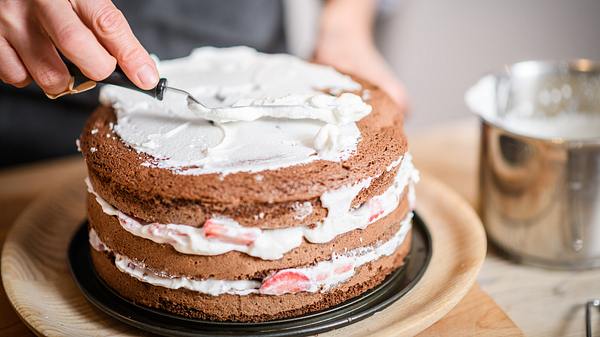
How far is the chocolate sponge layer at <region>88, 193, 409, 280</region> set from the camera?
3.88 feet

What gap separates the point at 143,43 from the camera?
2.10m

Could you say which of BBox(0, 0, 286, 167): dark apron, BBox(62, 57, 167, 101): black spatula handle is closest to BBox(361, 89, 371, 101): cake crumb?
BBox(62, 57, 167, 101): black spatula handle

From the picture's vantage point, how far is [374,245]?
1.30 metres

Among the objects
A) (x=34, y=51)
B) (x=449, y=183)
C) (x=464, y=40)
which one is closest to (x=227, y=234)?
Result: (x=34, y=51)

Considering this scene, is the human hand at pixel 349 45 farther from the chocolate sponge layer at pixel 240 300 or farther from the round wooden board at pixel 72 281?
the chocolate sponge layer at pixel 240 300

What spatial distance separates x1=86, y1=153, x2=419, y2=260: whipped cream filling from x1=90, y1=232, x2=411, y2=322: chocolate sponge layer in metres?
0.10

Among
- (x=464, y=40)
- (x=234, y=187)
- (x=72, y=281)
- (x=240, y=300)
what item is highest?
(x=234, y=187)

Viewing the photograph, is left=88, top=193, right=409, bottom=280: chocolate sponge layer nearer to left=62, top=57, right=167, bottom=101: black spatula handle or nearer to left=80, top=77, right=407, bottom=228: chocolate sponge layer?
left=80, top=77, right=407, bottom=228: chocolate sponge layer

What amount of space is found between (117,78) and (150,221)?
0.31 meters

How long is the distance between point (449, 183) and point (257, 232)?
0.97 m

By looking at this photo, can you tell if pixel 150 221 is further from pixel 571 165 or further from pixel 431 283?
pixel 571 165

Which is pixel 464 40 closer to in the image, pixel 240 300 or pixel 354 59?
pixel 354 59

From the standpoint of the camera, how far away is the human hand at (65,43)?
1162mm

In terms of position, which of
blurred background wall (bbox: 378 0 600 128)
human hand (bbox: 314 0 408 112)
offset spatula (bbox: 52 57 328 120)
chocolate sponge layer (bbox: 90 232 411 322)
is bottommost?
blurred background wall (bbox: 378 0 600 128)
